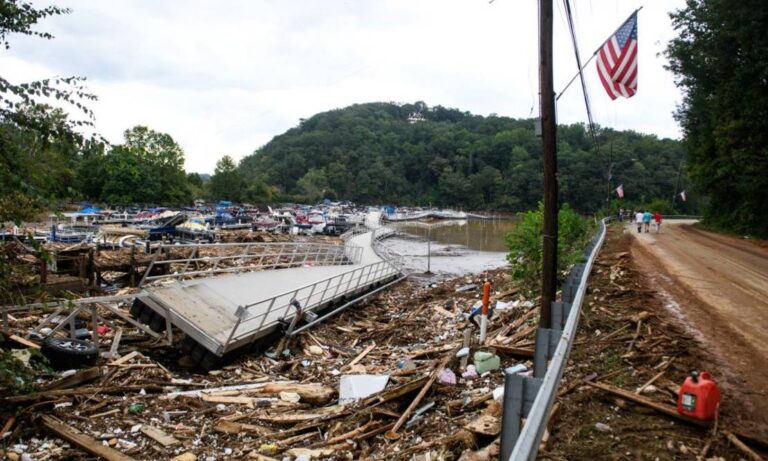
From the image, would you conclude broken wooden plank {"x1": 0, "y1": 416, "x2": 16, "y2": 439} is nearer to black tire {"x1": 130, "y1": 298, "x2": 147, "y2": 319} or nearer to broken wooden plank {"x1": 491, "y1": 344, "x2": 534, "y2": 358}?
black tire {"x1": 130, "y1": 298, "x2": 147, "y2": 319}

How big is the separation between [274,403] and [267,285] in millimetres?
7492

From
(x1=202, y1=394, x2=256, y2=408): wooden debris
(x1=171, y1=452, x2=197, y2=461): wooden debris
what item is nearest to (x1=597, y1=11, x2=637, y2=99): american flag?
(x1=202, y1=394, x2=256, y2=408): wooden debris

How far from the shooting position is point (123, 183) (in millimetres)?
77812

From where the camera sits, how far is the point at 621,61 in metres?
9.58

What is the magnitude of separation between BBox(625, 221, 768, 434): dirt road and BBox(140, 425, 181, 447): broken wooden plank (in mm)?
6997

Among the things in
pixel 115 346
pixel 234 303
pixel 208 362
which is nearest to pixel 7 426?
pixel 115 346

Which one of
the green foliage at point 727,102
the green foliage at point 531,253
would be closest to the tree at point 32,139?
the green foliage at point 531,253

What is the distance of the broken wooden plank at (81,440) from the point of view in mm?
5985

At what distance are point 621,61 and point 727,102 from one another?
79.9 feet

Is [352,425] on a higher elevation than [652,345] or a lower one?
lower

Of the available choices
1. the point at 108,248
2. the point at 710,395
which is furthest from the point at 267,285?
the point at 108,248

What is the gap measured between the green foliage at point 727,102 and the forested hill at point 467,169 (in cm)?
9087

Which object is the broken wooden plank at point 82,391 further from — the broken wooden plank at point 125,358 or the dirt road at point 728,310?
the dirt road at point 728,310

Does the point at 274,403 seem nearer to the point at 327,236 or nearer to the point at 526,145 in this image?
the point at 327,236
